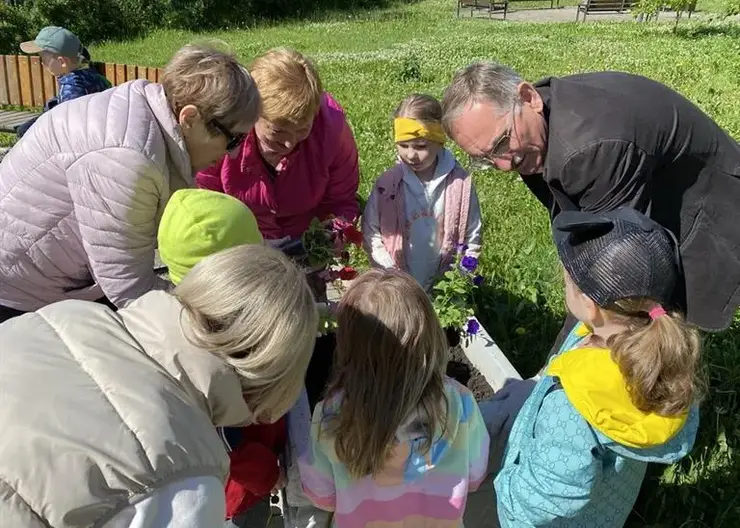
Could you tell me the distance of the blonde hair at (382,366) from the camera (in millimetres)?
1894

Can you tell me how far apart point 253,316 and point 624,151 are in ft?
4.69

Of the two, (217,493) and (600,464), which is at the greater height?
(217,493)

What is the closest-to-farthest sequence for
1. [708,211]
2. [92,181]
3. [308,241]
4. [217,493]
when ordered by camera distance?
[217,493] → [92,181] → [708,211] → [308,241]

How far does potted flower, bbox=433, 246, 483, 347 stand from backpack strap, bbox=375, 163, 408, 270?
1.03 ft

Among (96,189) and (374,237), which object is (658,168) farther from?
(96,189)

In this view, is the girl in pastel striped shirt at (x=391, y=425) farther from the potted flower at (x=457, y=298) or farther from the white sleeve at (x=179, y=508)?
the potted flower at (x=457, y=298)

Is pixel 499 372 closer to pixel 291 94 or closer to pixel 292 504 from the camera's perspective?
pixel 292 504

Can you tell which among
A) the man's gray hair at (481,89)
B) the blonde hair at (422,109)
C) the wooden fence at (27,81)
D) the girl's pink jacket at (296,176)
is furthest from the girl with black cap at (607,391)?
the wooden fence at (27,81)

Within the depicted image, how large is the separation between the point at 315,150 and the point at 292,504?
5.12 ft

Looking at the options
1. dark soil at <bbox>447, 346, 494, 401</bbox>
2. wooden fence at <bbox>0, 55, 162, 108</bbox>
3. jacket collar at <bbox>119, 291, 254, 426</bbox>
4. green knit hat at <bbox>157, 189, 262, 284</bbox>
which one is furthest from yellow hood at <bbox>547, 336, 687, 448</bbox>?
wooden fence at <bbox>0, 55, 162, 108</bbox>

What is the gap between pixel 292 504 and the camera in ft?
7.34

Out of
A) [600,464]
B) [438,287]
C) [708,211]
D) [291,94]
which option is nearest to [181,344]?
[600,464]

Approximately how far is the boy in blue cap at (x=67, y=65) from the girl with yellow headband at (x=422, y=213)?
3.47 meters

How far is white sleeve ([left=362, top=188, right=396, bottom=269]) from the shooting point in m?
3.43
